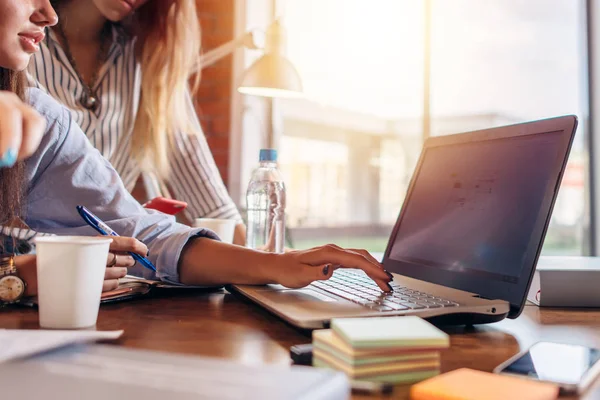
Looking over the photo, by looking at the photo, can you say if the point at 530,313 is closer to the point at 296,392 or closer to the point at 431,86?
the point at 296,392

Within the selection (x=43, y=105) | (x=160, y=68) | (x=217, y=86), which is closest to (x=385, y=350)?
(x=43, y=105)

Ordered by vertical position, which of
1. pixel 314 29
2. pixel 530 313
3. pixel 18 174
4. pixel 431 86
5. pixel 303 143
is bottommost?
pixel 530 313

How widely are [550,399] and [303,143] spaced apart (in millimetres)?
3501

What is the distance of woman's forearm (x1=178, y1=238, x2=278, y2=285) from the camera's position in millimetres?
896

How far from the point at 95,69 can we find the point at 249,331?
46.1 inches

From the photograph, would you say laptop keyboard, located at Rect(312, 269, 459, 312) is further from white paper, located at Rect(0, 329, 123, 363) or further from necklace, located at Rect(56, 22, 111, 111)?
necklace, located at Rect(56, 22, 111, 111)

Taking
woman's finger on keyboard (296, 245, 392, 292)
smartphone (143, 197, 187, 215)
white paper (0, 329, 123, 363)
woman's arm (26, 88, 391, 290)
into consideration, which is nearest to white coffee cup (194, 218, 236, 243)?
smartphone (143, 197, 187, 215)

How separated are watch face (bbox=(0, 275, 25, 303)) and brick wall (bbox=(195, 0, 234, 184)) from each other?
8.10ft

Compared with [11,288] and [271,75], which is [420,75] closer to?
[271,75]

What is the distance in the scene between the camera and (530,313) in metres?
0.82

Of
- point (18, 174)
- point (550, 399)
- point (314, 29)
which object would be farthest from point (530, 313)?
point (314, 29)

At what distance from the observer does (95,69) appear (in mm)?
1629

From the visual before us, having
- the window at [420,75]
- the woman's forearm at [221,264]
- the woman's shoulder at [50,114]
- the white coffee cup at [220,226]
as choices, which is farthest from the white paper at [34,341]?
the window at [420,75]

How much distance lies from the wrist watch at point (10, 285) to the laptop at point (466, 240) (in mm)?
290
